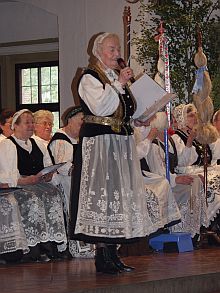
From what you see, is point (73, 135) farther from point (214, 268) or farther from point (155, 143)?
point (214, 268)

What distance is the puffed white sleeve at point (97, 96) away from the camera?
6168 millimetres

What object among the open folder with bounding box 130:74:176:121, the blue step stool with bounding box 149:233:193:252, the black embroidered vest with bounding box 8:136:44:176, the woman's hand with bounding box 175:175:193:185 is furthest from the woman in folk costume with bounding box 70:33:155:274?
the woman's hand with bounding box 175:175:193:185

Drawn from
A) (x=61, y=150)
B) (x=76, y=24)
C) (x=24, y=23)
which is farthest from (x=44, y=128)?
(x=24, y=23)

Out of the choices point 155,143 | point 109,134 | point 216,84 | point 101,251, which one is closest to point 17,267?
point 101,251

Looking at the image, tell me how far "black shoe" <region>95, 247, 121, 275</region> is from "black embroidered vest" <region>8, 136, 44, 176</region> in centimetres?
158

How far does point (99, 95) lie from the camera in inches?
243

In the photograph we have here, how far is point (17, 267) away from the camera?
279 inches

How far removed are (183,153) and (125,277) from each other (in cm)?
278

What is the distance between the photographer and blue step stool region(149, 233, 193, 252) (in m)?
8.13

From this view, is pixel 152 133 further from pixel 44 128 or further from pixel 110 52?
pixel 110 52

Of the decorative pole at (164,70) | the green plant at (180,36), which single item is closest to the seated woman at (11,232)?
the decorative pole at (164,70)

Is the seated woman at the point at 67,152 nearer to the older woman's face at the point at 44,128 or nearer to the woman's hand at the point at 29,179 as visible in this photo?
the woman's hand at the point at 29,179

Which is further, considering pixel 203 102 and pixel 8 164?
pixel 203 102

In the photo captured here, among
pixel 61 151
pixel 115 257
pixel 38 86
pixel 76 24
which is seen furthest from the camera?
pixel 38 86
